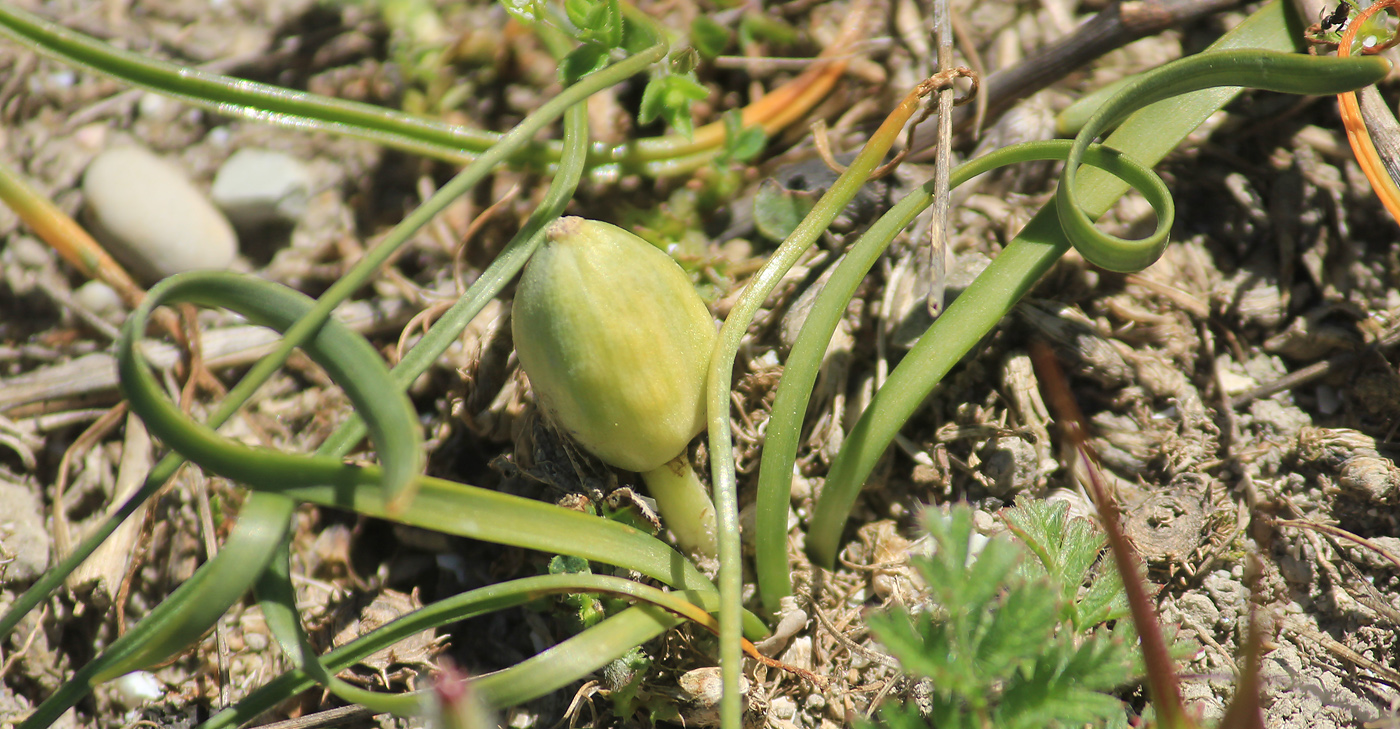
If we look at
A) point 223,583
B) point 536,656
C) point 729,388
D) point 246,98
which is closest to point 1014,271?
point 729,388

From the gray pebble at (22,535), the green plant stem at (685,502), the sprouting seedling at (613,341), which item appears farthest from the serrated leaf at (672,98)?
the gray pebble at (22,535)

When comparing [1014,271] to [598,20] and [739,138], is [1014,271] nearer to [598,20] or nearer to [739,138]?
[739,138]

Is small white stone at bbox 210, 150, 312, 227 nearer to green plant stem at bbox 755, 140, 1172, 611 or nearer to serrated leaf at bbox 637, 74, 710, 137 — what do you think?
serrated leaf at bbox 637, 74, 710, 137

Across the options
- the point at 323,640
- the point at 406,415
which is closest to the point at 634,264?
the point at 406,415

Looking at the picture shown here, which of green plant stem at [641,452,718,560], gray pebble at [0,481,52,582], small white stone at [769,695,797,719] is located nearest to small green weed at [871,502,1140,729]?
small white stone at [769,695,797,719]

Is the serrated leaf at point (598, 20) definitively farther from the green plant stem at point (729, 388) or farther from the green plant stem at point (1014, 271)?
the green plant stem at point (1014, 271)

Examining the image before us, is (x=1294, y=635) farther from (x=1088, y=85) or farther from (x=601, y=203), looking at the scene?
(x=601, y=203)
